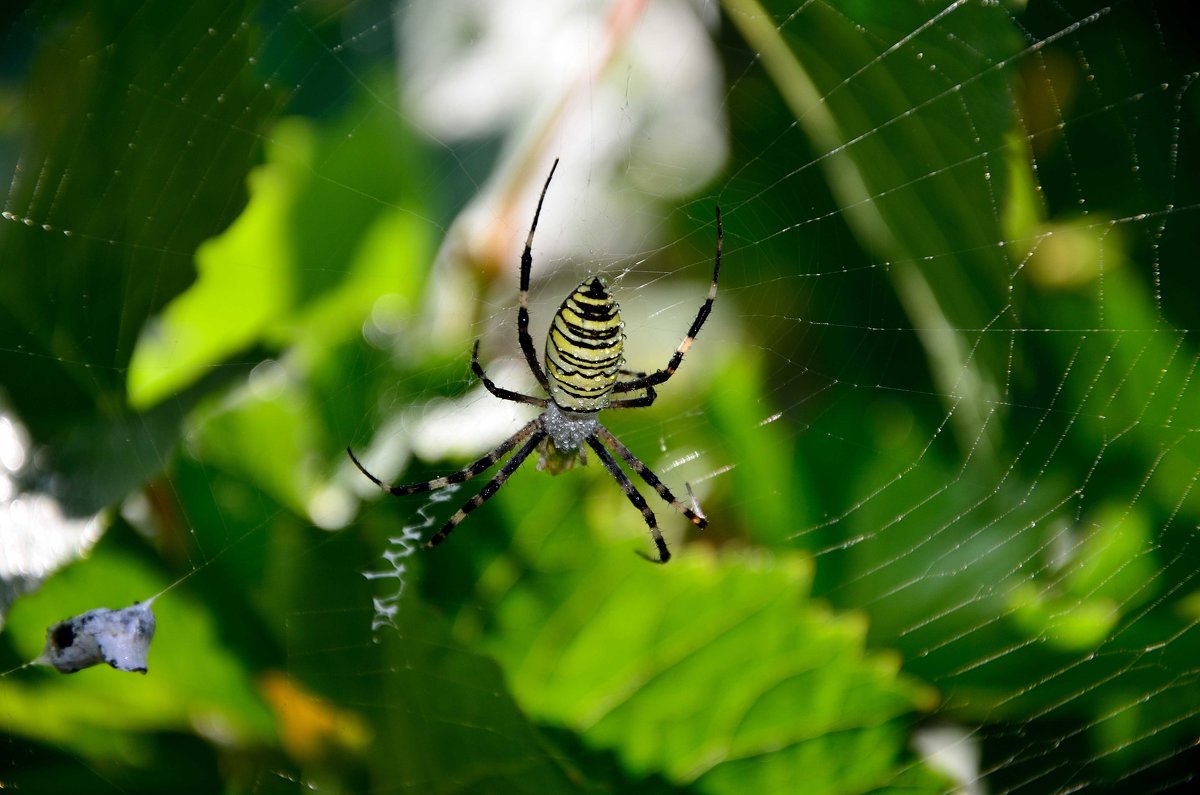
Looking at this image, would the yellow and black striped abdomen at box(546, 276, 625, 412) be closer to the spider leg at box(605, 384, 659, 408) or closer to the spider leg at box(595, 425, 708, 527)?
the spider leg at box(605, 384, 659, 408)

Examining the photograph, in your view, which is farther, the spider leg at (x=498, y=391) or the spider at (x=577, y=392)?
the spider leg at (x=498, y=391)

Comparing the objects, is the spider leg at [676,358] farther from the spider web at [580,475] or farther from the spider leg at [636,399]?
the spider web at [580,475]

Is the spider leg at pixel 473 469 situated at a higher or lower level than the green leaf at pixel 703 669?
higher

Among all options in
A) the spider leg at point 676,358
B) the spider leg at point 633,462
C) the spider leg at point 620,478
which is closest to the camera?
the spider leg at point 676,358

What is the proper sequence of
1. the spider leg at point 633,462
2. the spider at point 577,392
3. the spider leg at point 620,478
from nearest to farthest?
the spider at point 577,392, the spider leg at point 620,478, the spider leg at point 633,462

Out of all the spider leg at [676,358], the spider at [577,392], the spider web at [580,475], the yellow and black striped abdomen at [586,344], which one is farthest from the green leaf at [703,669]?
the spider leg at [676,358]

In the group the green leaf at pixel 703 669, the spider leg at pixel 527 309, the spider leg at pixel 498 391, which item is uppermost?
the spider leg at pixel 527 309

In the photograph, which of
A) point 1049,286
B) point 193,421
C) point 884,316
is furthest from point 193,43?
point 1049,286
